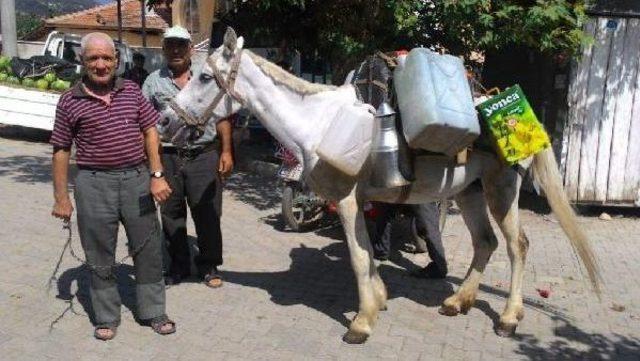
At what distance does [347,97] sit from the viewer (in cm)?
406

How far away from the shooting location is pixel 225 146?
4.63 m

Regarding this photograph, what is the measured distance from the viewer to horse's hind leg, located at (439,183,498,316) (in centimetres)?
462

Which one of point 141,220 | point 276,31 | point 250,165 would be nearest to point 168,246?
point 141,220

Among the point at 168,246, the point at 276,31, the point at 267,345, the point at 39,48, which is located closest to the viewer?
the point at 267,345

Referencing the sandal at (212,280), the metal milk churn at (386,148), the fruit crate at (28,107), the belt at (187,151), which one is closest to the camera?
the metal milk churn at (386,148)

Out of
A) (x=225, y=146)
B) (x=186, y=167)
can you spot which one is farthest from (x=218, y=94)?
(x=186, y=167)

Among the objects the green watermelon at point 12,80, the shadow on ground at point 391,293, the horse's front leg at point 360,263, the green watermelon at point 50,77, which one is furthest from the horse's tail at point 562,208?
the green watermelon at point 12,80

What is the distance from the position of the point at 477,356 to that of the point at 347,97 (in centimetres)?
194

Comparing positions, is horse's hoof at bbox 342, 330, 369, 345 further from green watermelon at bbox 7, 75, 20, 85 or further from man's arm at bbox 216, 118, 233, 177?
green watermelon at bbox 7, 75, 20, 85

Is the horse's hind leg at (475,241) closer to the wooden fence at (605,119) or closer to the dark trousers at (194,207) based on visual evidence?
the dark trousers at (194,207)

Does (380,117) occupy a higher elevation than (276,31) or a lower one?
lower

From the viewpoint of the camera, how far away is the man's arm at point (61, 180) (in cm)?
372

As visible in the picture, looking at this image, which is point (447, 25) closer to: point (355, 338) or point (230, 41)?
point (230, 41)

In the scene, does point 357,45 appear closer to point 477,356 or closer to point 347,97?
point 347,97
